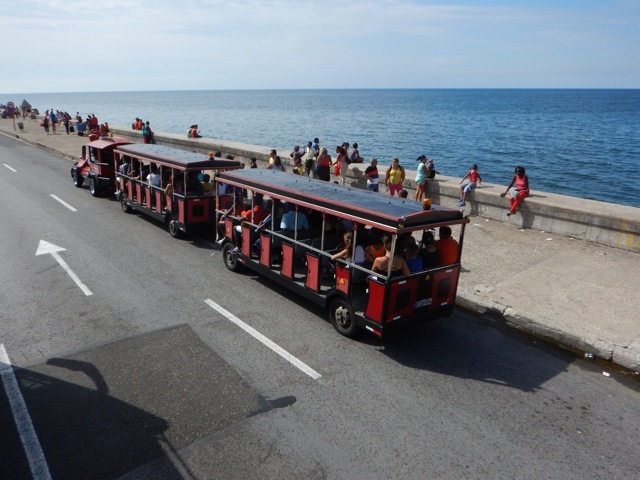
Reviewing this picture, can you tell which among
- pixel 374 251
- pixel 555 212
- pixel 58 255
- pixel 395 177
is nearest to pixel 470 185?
pixel 395 177

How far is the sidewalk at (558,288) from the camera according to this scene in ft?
26.9

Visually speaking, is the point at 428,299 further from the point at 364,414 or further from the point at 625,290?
the point at 625,290

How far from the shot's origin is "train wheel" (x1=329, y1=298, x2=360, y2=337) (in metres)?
8.07

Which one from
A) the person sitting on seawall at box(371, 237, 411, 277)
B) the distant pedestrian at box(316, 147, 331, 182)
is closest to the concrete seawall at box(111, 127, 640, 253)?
the distant pedestrian at box(316, 147, 331, 182)

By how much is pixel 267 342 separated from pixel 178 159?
7.60 metres

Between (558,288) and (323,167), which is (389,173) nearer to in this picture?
(323,167)

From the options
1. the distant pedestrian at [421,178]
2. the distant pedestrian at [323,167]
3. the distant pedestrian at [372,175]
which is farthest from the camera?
the distant pedestrian at [323,167]

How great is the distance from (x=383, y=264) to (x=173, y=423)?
3902mm

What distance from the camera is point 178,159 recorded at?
44.0 feet

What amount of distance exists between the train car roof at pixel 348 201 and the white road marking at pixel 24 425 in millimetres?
5327

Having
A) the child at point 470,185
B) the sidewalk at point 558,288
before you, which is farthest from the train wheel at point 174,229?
the child at point 470,185

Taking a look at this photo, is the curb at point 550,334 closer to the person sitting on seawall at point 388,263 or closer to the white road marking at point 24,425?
the person sitting on seawall at point 388,263

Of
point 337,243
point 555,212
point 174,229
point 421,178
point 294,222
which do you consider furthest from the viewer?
point 421,178

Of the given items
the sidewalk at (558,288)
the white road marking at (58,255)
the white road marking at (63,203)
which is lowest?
the white road marking at (63,203)
